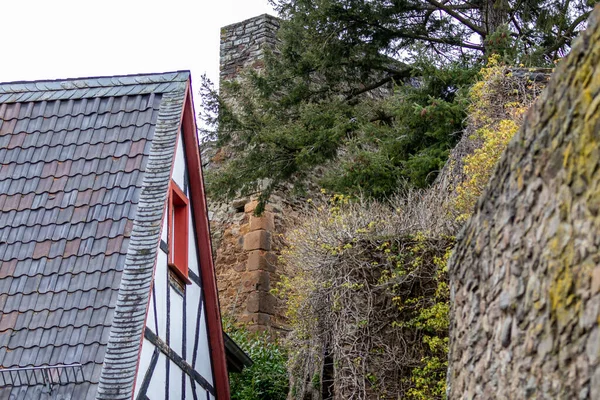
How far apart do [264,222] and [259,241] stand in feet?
1.15

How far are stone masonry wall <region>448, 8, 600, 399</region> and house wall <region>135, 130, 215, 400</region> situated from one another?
142 inches

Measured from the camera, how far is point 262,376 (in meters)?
12.4

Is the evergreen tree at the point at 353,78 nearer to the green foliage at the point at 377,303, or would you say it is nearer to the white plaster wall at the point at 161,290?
the green foliage at the point at 377,303

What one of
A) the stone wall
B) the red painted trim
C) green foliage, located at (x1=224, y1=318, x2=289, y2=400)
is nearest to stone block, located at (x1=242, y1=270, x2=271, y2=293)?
green foliage, located at (x1=224, y1=318, x2=289, y2=400)

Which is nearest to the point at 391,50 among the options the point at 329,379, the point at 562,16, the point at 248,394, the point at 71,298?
the point at 562,16

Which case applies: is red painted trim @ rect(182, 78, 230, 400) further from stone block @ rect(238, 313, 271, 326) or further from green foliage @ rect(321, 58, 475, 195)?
stone block @ rect(238, 313, 271, 326)

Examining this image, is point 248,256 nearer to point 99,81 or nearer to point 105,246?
point 99,81

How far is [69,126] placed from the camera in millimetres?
9266

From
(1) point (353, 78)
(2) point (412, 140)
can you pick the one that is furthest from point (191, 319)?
(1) point (353, 78)

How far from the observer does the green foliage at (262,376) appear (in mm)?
12148

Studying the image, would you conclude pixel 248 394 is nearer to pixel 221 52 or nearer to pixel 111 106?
pixel 111 106

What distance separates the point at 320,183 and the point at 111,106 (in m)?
4.52

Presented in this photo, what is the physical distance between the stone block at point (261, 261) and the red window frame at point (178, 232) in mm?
5842

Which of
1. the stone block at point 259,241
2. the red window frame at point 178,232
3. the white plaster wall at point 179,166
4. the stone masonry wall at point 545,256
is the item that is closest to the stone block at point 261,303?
the stone block at point 259,241
